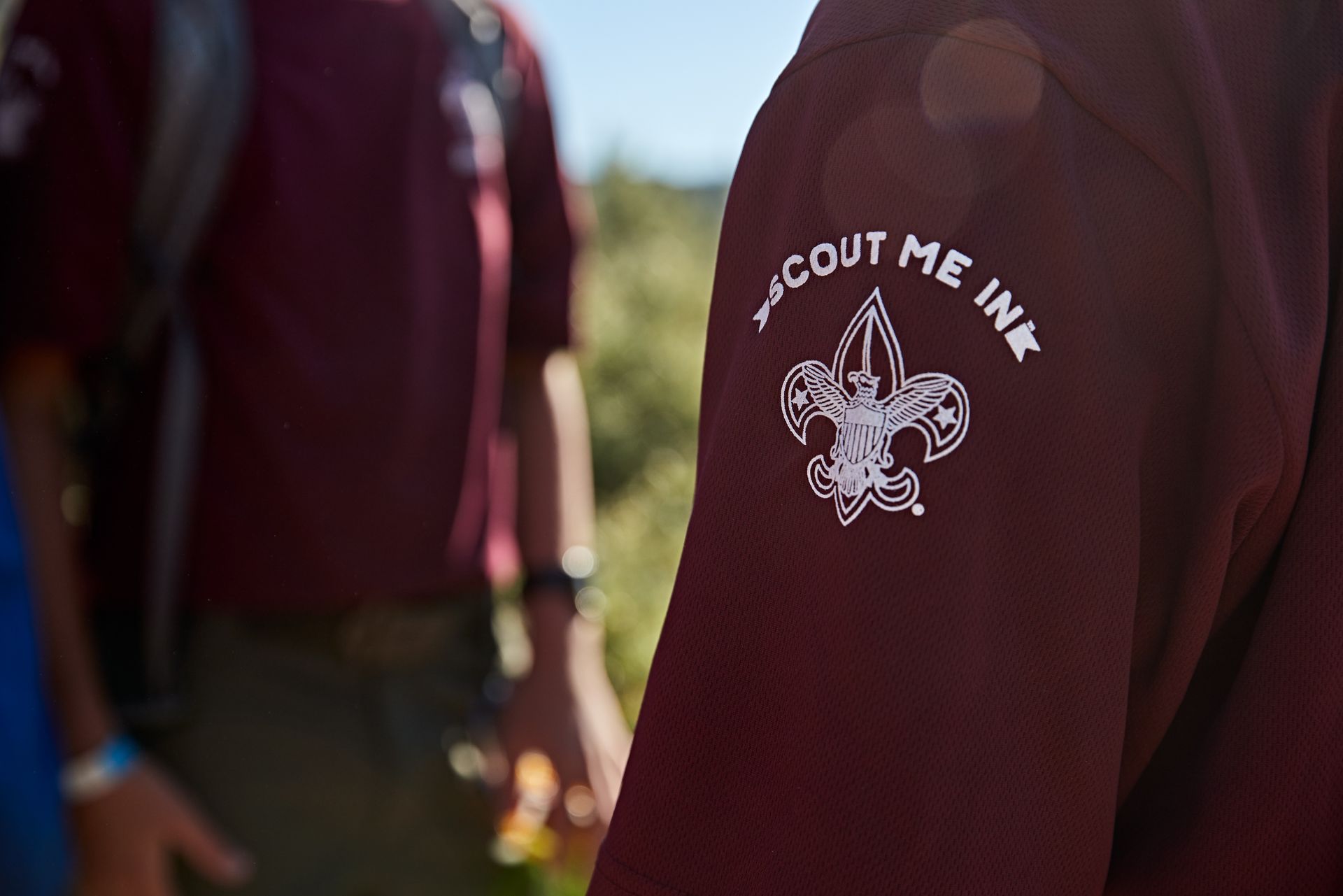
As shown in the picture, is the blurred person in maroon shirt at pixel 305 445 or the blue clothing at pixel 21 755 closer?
the blue clothing at pixel 21 755

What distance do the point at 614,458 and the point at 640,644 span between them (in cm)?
234

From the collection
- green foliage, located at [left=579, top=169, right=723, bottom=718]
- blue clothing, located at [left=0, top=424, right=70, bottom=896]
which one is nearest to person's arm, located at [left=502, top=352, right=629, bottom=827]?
blue clothing, located at [left=0, top=424, right=70, bottom=896]

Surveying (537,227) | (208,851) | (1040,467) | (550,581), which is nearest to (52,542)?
(208,851)

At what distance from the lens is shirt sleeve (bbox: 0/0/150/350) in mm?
1560

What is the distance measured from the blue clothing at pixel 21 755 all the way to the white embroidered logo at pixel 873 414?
1.12m

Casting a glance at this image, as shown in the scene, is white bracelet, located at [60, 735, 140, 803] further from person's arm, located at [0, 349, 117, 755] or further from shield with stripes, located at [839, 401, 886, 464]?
shield with stripes, located at [839, 401, 886, 464]

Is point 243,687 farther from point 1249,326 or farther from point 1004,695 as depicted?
point 1249,326

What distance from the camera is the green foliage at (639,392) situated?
15.3 feet

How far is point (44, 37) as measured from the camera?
1.57 meters

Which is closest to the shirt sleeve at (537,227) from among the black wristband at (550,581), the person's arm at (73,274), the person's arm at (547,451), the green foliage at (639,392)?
the person's arm at (547,451)

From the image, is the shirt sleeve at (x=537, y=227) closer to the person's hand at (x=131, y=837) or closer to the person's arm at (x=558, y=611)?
the person's arm at (x=558, y=611)

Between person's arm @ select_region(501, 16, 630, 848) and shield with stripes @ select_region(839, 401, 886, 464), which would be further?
person's arm @ select_region(501, 16, 630, 848)

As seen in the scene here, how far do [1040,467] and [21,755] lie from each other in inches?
50.7

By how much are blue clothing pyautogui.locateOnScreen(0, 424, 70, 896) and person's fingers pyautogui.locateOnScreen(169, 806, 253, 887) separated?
163mm
